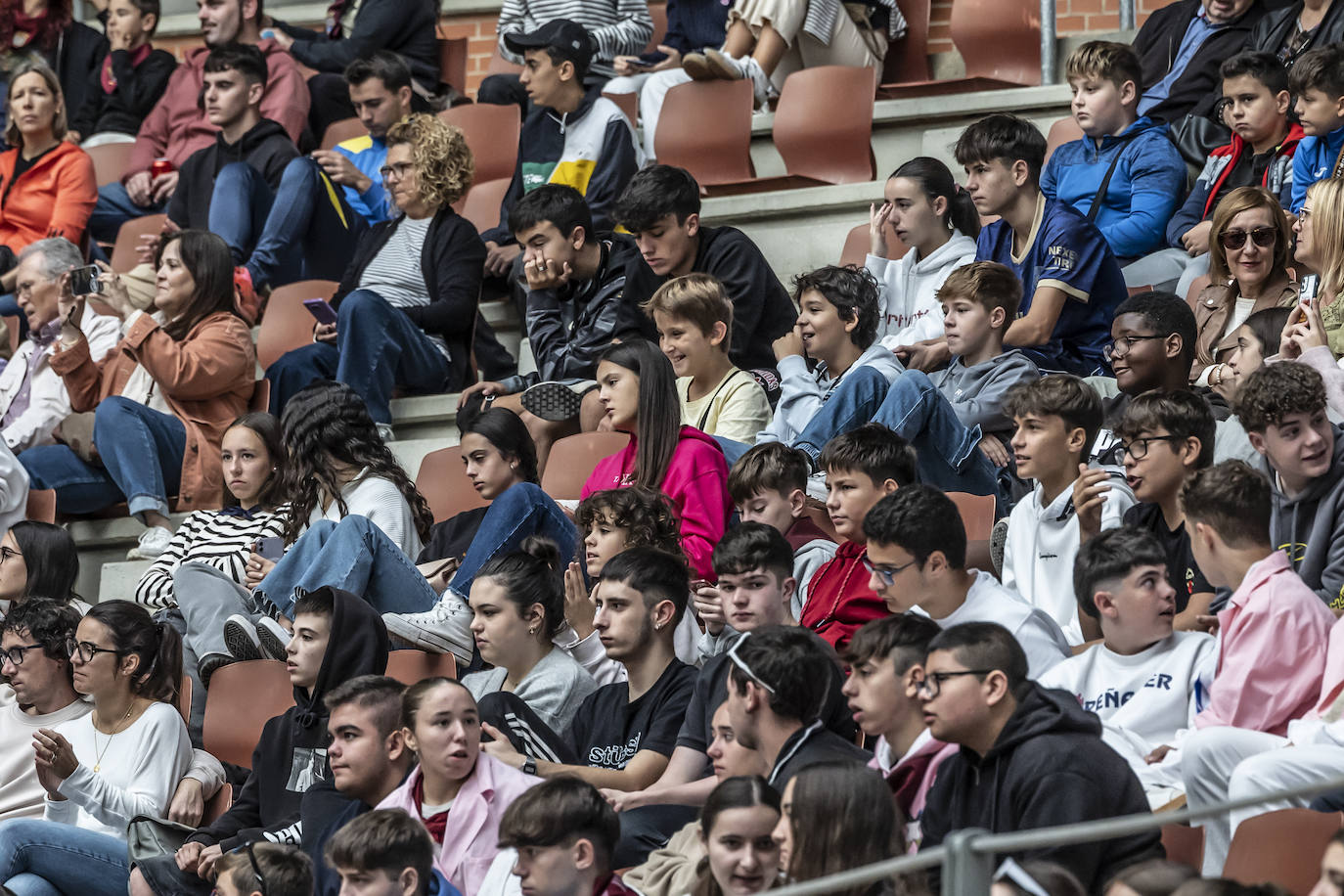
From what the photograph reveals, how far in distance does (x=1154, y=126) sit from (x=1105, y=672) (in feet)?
9.26

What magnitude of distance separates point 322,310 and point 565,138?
1183 mm

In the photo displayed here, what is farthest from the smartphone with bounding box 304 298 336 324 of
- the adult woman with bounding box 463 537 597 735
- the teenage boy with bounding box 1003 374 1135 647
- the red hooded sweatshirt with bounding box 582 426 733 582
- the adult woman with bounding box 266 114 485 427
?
the teenage boy with bounding box 1003 374 1135 647

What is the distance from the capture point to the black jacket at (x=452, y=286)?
254 inches

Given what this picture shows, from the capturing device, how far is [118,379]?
254 inches

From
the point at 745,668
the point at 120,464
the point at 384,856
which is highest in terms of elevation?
the point at 745,668

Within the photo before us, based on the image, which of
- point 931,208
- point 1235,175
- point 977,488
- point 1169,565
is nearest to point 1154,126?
point 1235,175

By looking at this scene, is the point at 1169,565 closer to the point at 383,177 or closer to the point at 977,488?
the point at 977,488

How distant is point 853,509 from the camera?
4457 mm

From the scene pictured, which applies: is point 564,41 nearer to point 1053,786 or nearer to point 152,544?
point 152,544

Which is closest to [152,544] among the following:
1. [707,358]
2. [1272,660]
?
[707,358]

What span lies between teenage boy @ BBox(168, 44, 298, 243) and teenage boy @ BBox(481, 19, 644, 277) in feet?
2.81

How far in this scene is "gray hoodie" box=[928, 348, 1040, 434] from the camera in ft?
16.7

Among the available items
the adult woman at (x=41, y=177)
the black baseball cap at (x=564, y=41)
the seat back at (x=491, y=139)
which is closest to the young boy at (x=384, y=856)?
the black baseball cap at (x=564, y=41)

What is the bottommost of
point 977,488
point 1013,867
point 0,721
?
point 0,721
